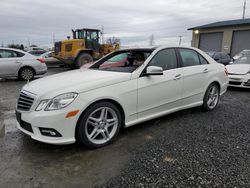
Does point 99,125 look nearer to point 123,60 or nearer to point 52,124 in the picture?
point 52,124

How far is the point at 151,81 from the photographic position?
372 cm

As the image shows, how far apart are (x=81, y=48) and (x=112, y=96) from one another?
11.4 metres

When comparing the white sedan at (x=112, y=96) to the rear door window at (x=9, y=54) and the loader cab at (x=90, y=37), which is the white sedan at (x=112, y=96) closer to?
the rear door window at (x=9, y=54)

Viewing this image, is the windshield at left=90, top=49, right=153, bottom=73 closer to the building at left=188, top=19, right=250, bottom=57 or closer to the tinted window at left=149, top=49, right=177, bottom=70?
the tinted window at left=149, top=49, right=177, bottom=70

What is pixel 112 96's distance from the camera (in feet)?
10.6

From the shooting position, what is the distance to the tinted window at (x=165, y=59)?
396 centimetres

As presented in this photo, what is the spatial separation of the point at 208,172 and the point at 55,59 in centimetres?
1491

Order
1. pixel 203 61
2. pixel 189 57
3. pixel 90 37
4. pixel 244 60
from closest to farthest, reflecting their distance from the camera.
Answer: pixel 189 57, pixel 203 61, pixel 244 60, pixel 90 37

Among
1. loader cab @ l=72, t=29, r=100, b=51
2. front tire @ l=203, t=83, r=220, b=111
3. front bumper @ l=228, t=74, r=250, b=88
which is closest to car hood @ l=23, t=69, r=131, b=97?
front tire @ l=203, t=83, r=220, b=111

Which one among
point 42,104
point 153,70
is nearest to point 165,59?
point 153,70

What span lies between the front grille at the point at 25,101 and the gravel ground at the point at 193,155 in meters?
1.56

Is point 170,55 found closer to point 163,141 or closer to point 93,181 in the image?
point 163,141

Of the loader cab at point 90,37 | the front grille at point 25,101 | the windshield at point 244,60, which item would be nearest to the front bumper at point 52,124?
the front grille at point 25,101

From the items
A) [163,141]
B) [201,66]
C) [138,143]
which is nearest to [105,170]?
[138,143]
